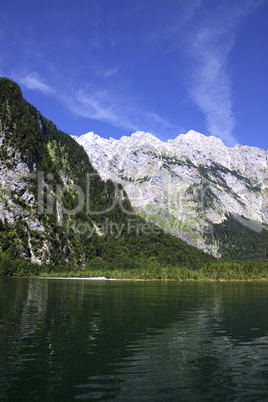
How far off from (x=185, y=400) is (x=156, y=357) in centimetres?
965

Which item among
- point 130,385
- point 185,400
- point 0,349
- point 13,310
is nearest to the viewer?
point 185,400

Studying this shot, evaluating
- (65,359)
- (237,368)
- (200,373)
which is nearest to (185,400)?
(200,373)

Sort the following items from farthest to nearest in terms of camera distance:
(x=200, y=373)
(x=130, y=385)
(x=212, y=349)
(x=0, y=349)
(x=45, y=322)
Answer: (x=45, y=322) < (x=212, y=349) < (x=0, y=349) < (x=200, y=373) < (x=130, y=385)

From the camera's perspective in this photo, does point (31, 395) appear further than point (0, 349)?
No

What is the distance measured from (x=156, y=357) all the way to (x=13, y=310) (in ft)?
120

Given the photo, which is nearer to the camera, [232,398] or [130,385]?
[232,398]

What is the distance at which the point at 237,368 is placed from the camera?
86.3ft

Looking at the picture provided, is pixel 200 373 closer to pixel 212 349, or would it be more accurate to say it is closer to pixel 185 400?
pixel 185 400

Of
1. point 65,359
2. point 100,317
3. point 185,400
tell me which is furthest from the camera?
point 100,317

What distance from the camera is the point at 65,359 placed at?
27516 millimetres

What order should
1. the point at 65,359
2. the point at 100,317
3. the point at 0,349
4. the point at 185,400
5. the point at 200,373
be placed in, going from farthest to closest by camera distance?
the point at 100,317
the point at 0,349
the point at 65,359
the point at 200,373
the point at 185,400

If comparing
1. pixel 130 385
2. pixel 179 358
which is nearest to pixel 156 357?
pixel 179 358

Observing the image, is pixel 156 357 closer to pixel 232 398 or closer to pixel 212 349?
pixel 212 349

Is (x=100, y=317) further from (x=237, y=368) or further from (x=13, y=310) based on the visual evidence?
(x=237, y=368)
